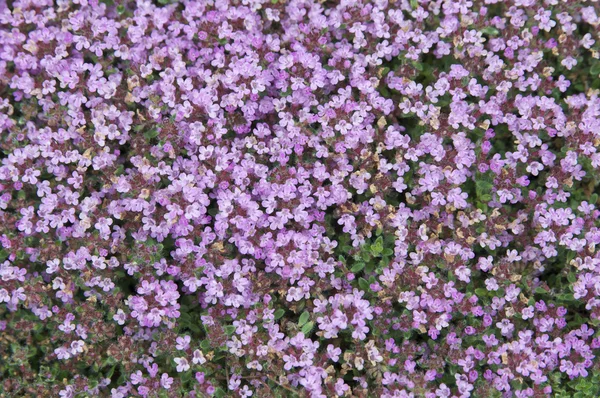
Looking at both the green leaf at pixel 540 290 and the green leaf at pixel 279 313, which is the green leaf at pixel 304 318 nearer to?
the green leaf at pixel 279 313

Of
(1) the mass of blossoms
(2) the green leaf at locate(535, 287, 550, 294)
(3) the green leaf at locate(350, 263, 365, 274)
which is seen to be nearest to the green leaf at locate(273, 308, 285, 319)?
(1) the mass of blossoms

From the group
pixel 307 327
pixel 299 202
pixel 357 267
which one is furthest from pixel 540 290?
pixel 299 202

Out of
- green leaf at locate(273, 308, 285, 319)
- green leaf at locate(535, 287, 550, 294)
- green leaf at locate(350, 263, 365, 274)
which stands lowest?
green leaf at locate(273, 308, 285, 319)

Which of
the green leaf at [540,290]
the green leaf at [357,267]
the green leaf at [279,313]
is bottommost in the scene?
the green leaf at [279,313]

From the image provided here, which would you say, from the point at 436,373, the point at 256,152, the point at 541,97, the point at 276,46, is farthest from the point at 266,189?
the point at 541,97

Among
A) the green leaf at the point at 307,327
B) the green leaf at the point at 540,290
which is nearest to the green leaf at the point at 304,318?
the green leaf at the point at 307,327

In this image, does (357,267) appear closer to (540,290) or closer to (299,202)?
(299,202)

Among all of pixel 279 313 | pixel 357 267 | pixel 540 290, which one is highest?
pixel 540 290

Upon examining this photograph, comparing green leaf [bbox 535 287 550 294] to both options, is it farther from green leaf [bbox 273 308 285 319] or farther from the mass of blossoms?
green leaf [bbox 273 308 285 319]

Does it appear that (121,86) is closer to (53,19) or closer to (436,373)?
(53,19)
